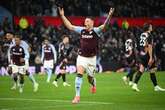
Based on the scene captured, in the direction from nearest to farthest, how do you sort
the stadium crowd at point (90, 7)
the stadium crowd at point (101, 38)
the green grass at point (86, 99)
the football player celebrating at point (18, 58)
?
1. the green grass at point (86, 99)
2. the football player celebrating at point (18, 58)
3. the stadium crowd at point (101, 38)
4. the stadium crowd at point (90, 7)

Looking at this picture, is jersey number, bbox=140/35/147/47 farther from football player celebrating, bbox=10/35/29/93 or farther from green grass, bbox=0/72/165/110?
football player celebrating, bbox=10/35/29/93

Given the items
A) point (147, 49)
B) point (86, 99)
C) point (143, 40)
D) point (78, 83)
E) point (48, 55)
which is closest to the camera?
point (78, 83)

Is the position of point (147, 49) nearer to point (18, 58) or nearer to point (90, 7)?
point (18, 58)

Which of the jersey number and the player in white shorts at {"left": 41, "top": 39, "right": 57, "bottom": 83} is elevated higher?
the jersey number

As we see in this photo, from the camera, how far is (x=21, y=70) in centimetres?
2569

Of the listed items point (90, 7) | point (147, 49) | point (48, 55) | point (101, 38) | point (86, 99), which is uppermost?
point (90, 7)

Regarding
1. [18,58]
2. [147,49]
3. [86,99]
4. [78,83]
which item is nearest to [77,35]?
[18,58]

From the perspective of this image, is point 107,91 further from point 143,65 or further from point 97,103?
point 97,103

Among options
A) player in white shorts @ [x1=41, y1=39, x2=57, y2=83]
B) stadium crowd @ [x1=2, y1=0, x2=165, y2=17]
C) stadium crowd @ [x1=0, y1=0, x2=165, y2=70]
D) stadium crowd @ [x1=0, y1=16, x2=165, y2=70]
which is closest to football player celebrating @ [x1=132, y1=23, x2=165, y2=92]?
player in white shorts @ [x1=41, y1=39, x2=57, y2=83]

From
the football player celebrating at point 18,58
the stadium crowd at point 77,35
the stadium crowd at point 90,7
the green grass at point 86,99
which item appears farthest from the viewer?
the stadium crowd at point 90,7

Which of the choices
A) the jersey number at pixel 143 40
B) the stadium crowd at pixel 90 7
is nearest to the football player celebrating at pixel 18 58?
the jersey number at pixel 143 40

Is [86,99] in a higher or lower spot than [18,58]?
lower

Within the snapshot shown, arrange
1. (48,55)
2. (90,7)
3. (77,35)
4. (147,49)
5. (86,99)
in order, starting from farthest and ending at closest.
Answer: (90,7)
(77,35)
(48,55)
(147,49)
(86,99)

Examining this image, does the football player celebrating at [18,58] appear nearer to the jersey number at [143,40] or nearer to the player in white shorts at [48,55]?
the jersey number at [143,40]
